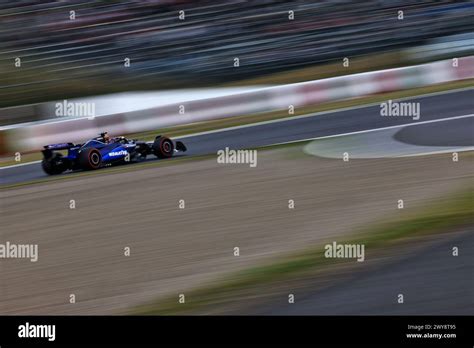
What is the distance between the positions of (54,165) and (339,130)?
10.6 feet

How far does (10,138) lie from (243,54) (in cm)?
318

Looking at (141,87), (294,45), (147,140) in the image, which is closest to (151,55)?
(141,87)

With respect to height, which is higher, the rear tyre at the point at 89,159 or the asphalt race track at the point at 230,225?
the rear tyre at the point at 89,159

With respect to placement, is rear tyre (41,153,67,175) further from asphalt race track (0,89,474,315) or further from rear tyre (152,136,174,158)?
rear tyre (152,136,174,158)

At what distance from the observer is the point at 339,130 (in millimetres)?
8547

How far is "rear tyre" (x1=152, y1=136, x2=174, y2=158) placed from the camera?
7.43 m

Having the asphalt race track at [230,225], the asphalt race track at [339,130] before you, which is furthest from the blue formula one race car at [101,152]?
the asphalt race track at [339,130]

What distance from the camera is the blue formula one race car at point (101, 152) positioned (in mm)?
7732

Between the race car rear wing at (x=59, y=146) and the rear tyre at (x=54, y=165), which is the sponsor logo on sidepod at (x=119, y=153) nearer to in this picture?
the race car rear wing at (x=59, y=146)

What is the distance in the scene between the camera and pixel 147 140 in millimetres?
7609

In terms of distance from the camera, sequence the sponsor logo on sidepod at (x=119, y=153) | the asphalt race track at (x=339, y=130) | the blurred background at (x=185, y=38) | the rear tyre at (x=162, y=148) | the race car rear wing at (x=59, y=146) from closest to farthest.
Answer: the blurred background at (x=185, y=38) → the rear tyre at (x=162, y=148) → the asphalt race track at (x=339, y=130) → the race car rear wing at (x=59, y=146) → the sponsor logo on sidepod at (x=119, y=153)

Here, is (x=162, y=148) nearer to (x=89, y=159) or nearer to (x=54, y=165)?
(x=89, y=159)

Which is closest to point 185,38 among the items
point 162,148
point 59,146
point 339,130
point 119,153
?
point 162,148
